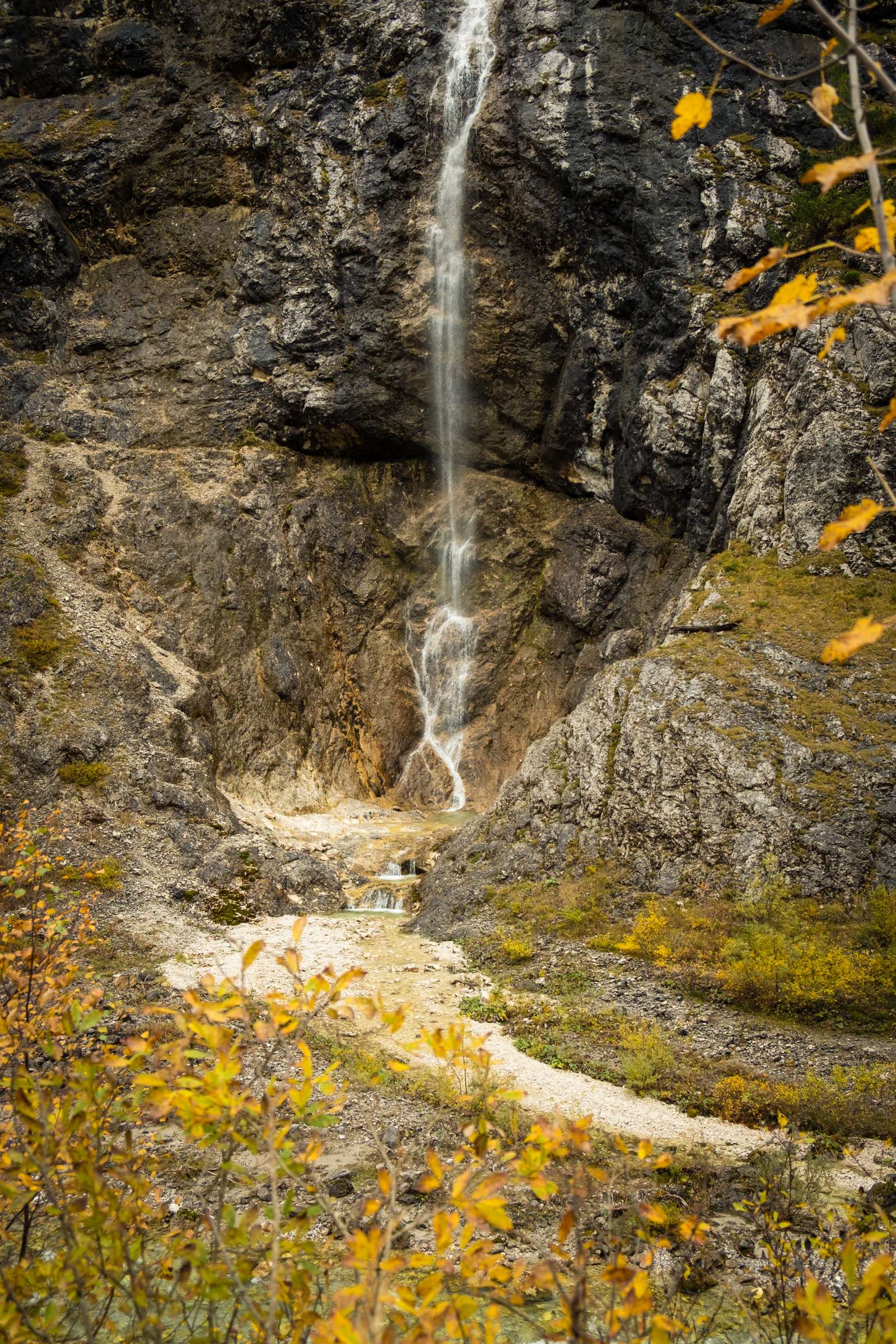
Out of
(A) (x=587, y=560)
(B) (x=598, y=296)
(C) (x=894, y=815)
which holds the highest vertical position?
(B) (x=598, y=296)

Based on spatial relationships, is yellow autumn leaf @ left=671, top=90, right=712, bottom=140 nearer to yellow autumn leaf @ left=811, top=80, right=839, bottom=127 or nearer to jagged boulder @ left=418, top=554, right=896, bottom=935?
yellow autumn leaf @ left=811, top=80, right=839, bottom=127

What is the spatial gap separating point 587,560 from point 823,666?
15990 millimetres

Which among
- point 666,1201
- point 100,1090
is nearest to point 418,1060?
point 666,1201

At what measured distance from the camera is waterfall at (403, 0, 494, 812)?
114 ft

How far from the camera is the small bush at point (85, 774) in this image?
21.9m

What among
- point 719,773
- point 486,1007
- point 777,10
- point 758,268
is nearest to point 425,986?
point 486,1007

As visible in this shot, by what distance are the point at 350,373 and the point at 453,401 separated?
494cm

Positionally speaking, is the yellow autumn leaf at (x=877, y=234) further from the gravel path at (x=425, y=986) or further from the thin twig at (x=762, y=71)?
the gravel path at (x=425, y=986)

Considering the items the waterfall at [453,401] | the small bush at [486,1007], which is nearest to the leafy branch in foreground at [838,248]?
the small bush at [486,1007]

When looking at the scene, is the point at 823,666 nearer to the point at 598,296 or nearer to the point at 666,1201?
the point at 666,1201

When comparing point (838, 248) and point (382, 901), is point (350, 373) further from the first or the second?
point (838, 248)

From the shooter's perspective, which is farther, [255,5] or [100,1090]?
[255,5]

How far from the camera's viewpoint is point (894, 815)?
16172mm

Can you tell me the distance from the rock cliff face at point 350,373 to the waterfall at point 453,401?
2.32 ft
